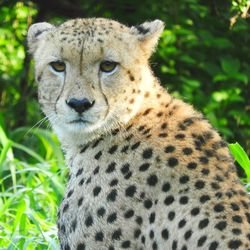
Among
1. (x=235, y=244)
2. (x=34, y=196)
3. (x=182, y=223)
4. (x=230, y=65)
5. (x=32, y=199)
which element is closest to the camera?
(x=235, y=244)

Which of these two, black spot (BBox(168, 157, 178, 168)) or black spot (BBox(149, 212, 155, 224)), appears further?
black spot (BBox(168, 157, 178, 168))

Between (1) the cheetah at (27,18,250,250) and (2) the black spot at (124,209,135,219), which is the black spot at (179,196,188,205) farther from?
(2) the black spot at (124,209,135,219)

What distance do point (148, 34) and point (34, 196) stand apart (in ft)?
5.02

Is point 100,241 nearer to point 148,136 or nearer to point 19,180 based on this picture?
point 148,136

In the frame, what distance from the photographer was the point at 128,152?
17.2ft

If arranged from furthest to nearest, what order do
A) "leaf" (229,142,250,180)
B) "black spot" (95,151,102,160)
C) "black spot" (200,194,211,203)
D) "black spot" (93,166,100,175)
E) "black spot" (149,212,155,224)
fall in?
"leaf" (229,142,250,180) < "black spot" (95,151,102,160) < "black spot" (93,166,100,175) < "black spot" (149,212,155,224) < "black spot" (200,194,211,203)

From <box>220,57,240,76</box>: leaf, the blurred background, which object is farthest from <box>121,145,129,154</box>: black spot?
<box>220,57,240,76</box>: leaf

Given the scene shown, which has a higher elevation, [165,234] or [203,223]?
[203,223]

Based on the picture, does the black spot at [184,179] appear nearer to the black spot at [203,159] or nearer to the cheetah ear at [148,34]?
the black spot at [203,159]

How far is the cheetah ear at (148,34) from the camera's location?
5.63m

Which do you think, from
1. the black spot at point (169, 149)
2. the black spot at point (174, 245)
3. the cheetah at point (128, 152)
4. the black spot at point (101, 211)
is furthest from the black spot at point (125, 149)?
the black spot at point (174, 245)

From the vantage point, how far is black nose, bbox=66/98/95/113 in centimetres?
520

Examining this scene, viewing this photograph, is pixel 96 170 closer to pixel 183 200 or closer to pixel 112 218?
pixel 112 218

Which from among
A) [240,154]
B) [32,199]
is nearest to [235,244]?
[240,154]
